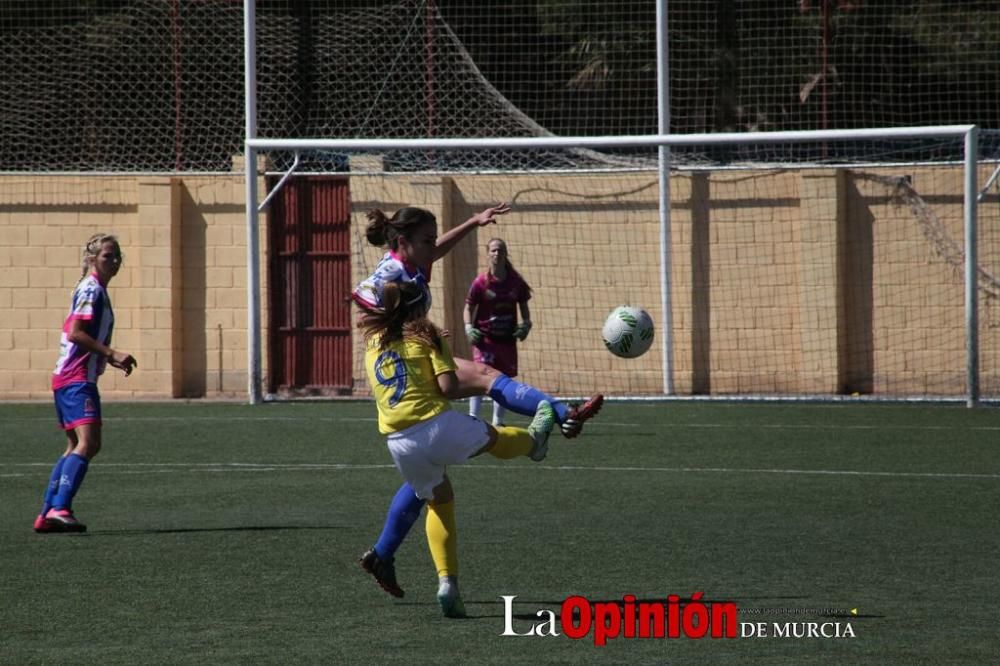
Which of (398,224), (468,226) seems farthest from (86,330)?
(398,224)

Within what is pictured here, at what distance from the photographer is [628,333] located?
1495cm

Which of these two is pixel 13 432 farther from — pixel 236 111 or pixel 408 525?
pixel 408 525

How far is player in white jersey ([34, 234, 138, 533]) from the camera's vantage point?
10195 mm

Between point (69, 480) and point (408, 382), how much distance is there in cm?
373

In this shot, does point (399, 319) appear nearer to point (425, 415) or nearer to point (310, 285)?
point (425, 415)

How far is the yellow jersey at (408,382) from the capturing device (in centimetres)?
729

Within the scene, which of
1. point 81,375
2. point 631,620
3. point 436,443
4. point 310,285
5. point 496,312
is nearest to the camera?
point 631,620

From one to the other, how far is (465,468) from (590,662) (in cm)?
710

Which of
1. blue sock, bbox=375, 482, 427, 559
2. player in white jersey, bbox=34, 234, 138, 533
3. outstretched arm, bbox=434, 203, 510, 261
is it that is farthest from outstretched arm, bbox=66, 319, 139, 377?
blue sock, bbox=375, 482, 427, 559

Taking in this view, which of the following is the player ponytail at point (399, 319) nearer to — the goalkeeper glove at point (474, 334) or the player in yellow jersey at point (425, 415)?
the player in yellow jersey at point (425, 415)

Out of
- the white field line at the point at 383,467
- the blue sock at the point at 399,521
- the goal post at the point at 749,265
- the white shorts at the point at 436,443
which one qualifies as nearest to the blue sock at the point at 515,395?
the white shorts at the point at 436,443

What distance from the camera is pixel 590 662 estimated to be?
643 centimetres

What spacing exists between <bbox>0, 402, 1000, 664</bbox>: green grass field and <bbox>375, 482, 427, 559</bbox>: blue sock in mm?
264

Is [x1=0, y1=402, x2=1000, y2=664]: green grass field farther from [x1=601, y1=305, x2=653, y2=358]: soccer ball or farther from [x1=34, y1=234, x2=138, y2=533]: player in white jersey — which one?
[x1=601, y1=305, x2=653, y2=358]: soccer ball
